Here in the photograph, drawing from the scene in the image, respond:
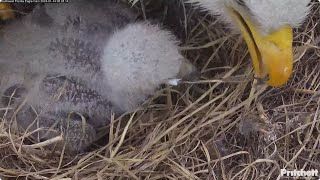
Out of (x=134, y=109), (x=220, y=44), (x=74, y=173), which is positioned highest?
(x=220, y=44)

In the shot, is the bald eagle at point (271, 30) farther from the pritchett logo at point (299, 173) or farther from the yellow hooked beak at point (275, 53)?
the pritchett logo at point (299, 173)

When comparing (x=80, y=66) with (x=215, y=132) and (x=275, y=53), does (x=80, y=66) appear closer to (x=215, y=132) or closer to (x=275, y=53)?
(x=215, y=132)

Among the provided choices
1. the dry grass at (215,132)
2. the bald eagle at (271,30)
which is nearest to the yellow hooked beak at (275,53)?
the bald eagle at (271,30)

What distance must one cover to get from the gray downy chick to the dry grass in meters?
0.07

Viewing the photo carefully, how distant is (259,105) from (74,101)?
0.52m

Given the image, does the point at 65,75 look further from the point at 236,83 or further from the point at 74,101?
the point at 236,83

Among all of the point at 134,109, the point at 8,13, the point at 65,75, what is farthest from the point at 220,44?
the point at 8,13

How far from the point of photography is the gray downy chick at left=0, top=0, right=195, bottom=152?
5.95 ft

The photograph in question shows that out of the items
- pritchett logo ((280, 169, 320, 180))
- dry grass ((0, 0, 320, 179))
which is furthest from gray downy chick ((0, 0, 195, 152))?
pritchett logo ((280, 169, 320, 180))

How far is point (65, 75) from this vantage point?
74.1 inches

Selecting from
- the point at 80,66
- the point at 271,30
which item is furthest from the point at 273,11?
the point at 80,66

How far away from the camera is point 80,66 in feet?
6.16

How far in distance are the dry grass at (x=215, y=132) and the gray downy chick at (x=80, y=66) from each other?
0.23ft

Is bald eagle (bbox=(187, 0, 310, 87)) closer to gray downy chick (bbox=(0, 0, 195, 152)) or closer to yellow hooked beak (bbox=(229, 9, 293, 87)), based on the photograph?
yellow hooked beak (bbox=(229, 9, 293, 87))
